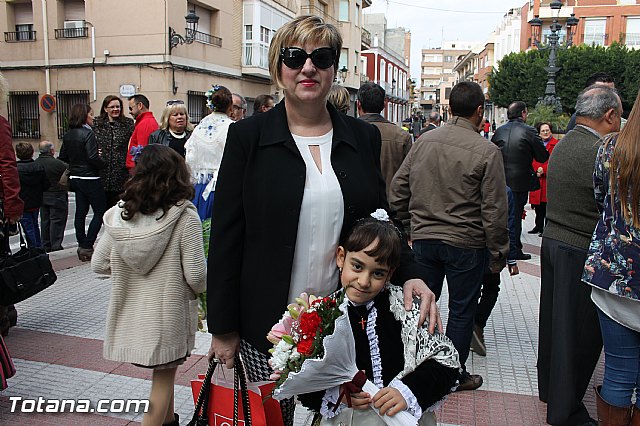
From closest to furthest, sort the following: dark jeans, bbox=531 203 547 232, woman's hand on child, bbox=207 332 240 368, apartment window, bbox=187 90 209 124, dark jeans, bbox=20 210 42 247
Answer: woman's hand on child, bbox=207 332 240 368 → dark jeans, bbox=20 210 42 247 → dark jeans, bbox=531 203 547 232 → apartment window, bbox=187 90 209 124

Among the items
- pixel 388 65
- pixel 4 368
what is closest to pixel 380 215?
pixel 4 368

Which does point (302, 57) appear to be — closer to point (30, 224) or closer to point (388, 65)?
point (30, 224)

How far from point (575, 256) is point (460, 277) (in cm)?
78

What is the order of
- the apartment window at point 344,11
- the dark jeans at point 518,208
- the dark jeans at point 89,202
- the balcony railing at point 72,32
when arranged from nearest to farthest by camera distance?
1. the dark jeans at point 89,202
2. the dark jeans at point 518,208
3. the balcony railing at point 72,32
4. the apartment window at point 344,11

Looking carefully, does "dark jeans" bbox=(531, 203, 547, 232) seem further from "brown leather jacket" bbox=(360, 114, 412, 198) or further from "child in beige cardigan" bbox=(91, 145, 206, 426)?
"child in beige cardigan" bbox=(91, 145, 206, 426)

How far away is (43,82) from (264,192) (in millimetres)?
21001

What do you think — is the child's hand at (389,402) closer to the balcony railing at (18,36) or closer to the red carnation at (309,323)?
the red carnation at (309,323)

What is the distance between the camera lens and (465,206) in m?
3.92

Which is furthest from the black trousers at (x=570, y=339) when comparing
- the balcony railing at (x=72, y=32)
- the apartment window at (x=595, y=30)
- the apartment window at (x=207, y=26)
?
the apartment window at (x=595, y=30)

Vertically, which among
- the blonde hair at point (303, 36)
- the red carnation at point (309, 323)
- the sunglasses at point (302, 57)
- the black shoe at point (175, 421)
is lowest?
the black shoe at point (175, 421)

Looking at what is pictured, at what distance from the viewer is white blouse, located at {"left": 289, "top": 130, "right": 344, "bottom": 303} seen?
218cm

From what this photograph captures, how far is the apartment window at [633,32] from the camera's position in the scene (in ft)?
149

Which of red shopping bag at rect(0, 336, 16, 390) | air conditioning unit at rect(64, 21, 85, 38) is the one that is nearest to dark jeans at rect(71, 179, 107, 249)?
red shopping bag at rect(0, 336, 16, 390)

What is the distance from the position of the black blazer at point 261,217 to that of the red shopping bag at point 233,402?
0.69ft
